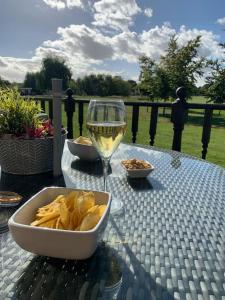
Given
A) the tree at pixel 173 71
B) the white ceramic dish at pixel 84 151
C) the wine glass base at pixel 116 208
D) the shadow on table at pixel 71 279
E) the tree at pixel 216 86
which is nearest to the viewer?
the shadow on table at pixel 71 279

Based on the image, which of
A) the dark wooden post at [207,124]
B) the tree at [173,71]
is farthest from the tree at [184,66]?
the dark wooden post at [207,124]

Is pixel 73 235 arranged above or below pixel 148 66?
below

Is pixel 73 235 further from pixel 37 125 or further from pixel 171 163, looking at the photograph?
pixel 171 163

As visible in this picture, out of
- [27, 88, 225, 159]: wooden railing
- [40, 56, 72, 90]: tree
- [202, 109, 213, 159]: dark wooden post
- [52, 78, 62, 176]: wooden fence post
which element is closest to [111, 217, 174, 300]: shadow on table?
[52, 78, 62, 176]: wooden fence post

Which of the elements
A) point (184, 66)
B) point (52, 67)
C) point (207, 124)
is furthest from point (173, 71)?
point (52, 67)

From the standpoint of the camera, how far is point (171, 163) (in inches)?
48.1

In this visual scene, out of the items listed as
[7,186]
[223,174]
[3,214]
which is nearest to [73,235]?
[3,214]

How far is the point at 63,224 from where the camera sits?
505 millimetres

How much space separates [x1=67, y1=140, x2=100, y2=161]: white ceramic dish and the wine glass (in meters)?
0.37

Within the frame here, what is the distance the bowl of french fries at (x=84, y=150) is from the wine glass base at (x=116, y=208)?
0.40 meters

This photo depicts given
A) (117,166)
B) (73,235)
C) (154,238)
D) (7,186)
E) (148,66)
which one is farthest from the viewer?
(148,66)

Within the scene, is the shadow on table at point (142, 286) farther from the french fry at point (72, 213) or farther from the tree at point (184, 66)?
the tree at point (184, 66)

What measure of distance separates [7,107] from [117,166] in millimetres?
445

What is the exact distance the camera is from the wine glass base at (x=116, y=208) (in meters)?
0.70
